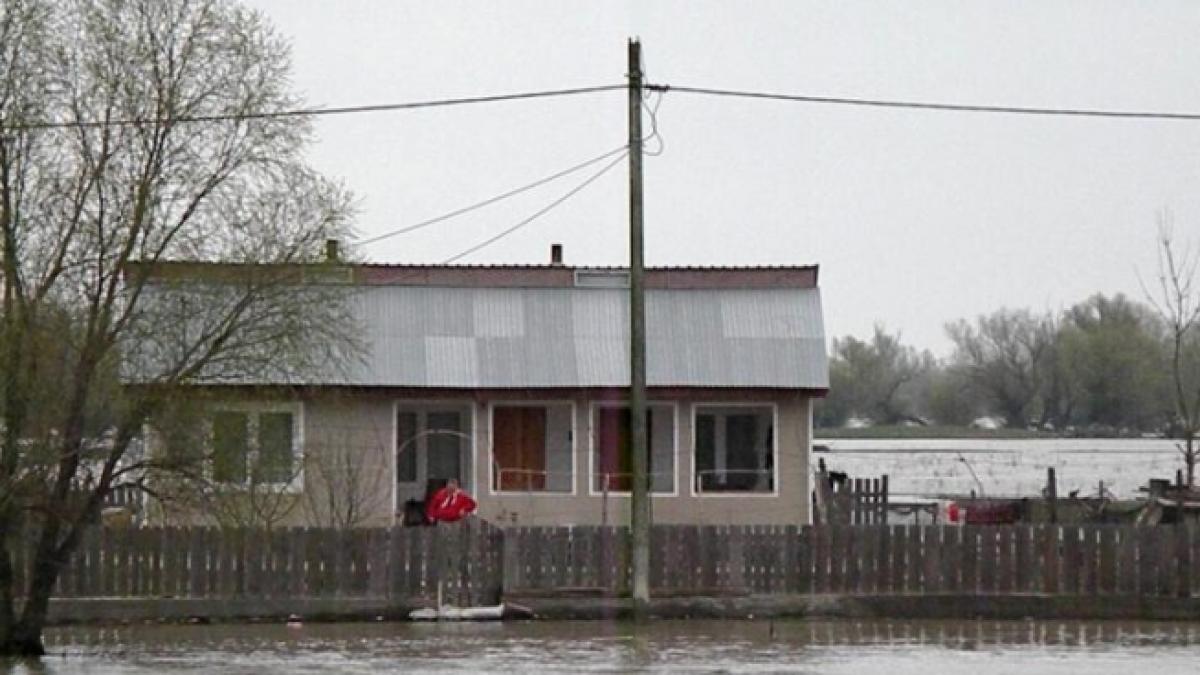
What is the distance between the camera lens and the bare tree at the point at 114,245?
24.7m

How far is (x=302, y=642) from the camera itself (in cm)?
2748

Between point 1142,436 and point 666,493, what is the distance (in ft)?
107

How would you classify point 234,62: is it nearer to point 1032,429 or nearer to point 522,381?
point 522,381

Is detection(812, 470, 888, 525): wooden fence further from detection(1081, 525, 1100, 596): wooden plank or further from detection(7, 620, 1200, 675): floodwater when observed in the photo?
detection(7, 620, 1200, 675): floodwater

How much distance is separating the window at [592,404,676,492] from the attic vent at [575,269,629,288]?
2258mm

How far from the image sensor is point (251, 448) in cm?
2733

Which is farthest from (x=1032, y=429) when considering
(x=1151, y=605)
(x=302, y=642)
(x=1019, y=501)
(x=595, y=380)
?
(x=302, y=642)

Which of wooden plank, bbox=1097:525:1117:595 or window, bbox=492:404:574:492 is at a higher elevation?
window, bbox=492:404:574:492

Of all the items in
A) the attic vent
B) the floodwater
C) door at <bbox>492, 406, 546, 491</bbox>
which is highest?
the attic vent

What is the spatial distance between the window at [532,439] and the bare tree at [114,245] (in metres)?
14.6

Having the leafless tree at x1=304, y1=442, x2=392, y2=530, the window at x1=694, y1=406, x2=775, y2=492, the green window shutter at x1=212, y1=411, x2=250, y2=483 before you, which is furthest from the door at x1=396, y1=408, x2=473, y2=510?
the green window shutter at x1=212, y1=411, x2=250, y2=483

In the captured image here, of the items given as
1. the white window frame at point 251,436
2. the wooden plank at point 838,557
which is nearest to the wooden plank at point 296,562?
the white window frame at point 251,436

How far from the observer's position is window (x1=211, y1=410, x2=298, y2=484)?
26234 mm

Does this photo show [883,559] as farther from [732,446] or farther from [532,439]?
[532,439]
